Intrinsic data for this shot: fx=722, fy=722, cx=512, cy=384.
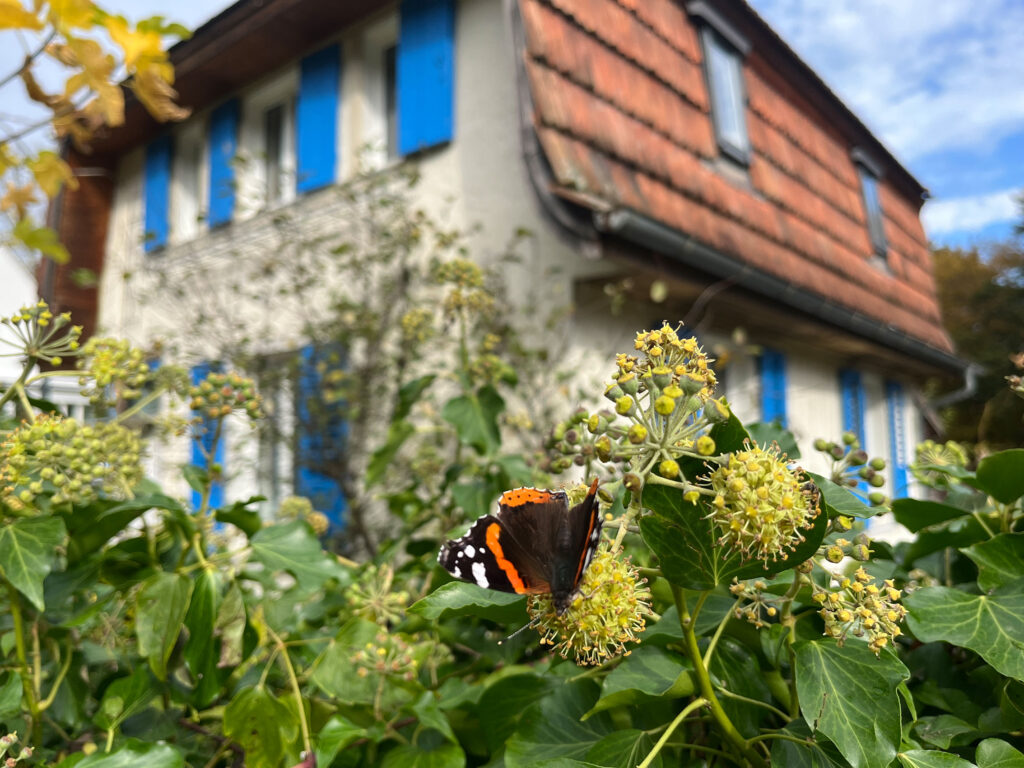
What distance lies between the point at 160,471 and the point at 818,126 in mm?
7518

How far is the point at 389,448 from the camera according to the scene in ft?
7.97

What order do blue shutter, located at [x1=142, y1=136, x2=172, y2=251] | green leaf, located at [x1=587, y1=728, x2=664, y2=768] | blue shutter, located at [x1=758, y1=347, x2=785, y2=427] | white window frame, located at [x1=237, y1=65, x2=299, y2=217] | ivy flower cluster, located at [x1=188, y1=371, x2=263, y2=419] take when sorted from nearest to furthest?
green leaf, located at [x1=587, y1=728, x2=664, y2=768] < ivy flower cluster, located at [x1=188, y1=371, x2=263, y2=419] < blue shutter, located at [x1=758, y1=347, x2=785, y2=427] < white window frame, located at [x1=237, y1=65, x2=299, y2=217] < blue shutter, located at [x1=142, y1=136, x2=172, y2=251]

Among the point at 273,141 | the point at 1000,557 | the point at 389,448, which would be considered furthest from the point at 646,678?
the point at 273,141

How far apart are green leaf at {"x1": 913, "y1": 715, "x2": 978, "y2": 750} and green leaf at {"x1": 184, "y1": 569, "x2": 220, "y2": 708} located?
1087 millimetres

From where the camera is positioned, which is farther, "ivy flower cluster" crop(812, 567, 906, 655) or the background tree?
the background tree

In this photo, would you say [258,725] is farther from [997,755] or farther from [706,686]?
[997,755]

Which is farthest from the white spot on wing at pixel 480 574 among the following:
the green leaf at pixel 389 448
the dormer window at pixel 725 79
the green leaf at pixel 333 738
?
the dormer window at pixel 725 79

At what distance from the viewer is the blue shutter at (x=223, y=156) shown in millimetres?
6230

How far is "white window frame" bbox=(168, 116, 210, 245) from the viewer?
6.82 metres

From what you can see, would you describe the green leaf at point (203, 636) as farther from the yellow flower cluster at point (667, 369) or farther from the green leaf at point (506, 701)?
the yellow flower cluster at point (667, 369)

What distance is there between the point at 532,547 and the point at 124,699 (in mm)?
843

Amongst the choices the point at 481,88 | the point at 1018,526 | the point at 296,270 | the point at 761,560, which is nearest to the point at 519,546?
the point at 761,560

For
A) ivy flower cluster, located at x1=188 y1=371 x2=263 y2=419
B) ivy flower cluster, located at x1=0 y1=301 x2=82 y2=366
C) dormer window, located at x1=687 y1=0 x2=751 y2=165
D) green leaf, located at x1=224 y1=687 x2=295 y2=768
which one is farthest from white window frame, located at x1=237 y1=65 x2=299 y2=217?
green leaf, located at x1=224 y1=687 x2=295 y2=768

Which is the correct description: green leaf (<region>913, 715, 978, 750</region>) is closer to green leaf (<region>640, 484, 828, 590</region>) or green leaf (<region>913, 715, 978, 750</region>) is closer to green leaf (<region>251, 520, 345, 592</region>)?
green leaf (<region>640, 484, 828, 590</region>)
